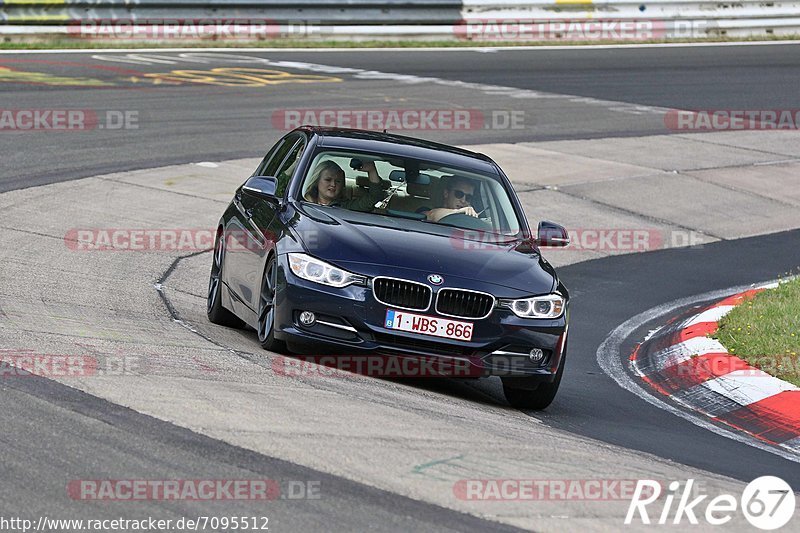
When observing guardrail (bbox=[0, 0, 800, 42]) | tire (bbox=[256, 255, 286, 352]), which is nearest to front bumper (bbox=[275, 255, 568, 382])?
tire (bbox=[256, 255, 286, 352])

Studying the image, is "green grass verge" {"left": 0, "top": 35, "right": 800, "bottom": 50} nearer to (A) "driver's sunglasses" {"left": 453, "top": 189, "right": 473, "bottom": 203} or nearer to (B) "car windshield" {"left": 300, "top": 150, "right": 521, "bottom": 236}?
(B) "car windshield" {"left": 300, "top": 150, "right": 521, "bottom": 236}

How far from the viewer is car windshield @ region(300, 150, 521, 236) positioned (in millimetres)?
9422

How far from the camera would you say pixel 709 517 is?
5961mm

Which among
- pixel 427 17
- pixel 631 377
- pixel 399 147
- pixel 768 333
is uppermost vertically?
pixel 427 17

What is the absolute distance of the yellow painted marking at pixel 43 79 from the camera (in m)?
21.8

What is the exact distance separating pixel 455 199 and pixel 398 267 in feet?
4.91

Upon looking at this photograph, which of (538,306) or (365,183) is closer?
(538,306)

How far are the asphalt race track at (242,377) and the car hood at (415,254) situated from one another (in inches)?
28.1

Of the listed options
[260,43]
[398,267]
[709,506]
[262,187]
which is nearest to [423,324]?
[398,267]

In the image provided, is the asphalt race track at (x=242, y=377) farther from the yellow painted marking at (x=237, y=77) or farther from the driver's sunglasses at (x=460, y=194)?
the driver's sunglasses at (x=460, y=194)

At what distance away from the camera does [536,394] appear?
868cm

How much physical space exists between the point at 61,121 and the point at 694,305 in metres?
9.83

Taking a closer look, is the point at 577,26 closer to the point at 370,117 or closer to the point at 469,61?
the point at 469,61

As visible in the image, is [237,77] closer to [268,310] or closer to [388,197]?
[388,197]
